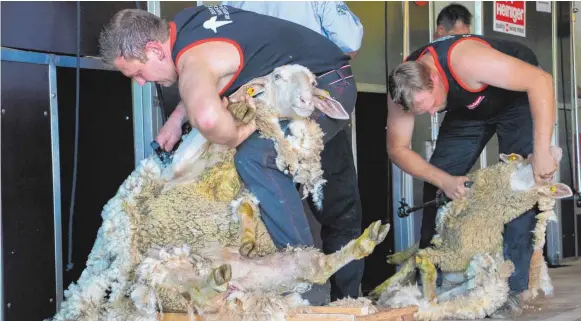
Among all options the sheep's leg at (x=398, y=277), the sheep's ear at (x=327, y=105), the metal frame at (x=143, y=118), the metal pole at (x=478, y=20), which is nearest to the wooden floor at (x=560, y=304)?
the sheep's leg at (x=398, y=277)

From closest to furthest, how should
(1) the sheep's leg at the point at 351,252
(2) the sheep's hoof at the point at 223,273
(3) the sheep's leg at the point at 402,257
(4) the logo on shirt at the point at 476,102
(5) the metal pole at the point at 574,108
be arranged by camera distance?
(2) the sheep's hoof at the point at 223,273, (1) the sheep's leg at the point at 351,252, (4) the logo on shirt at the point at 476,102, (3) the sheep's leg at the point at 402,257, (5) the metal pole at the point at 574,108

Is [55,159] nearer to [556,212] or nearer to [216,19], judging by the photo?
[216,19]

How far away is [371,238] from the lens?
2.46 meters

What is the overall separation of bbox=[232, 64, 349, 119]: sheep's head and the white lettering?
10.9 ft

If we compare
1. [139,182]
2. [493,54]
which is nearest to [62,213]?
[139,182]

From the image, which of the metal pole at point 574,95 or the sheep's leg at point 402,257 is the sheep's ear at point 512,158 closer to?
the sheep's leg at point 402,257

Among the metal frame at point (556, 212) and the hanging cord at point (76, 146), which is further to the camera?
the metal frame at point (556, 212)

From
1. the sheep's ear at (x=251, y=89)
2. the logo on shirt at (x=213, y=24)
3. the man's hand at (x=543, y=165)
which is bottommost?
the man's hand at (x=543, y=165)

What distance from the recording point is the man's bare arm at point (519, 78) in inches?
135

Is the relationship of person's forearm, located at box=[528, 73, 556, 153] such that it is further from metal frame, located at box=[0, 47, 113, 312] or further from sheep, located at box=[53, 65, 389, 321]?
metal frame, located at box=[0, 47, 113, 312]

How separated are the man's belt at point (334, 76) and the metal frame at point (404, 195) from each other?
2077 mm

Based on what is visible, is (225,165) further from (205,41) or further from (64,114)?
(64,114)

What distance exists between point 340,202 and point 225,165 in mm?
738

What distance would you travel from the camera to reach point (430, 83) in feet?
11.4
